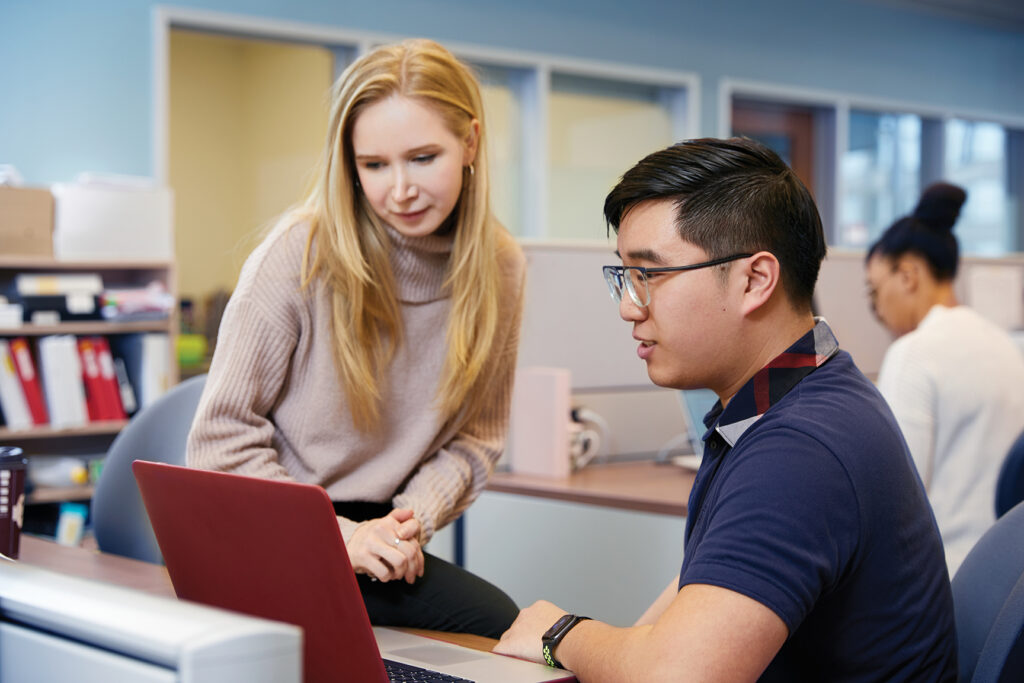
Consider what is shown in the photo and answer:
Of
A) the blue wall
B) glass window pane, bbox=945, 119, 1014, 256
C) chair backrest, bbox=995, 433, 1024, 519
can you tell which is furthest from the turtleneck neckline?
glass window pane, bbox=945, 119, 1014, 256

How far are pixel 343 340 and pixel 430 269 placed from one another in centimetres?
18

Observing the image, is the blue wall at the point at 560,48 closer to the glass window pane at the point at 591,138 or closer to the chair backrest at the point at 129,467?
the glass window pane at the point at 591,138

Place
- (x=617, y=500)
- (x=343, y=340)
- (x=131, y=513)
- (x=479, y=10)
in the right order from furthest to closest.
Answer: (x=479, y=10)
(x=617, y=500)
(x=131, y=513)
(x=343, y=340)

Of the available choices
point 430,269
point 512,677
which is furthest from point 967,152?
point 512,677

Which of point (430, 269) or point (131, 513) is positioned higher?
point (430, 269)

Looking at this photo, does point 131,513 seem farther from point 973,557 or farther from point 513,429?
point 973,557

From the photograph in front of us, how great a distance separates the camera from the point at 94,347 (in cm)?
367

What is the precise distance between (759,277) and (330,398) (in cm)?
63

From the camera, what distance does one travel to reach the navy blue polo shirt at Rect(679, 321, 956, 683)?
0.85m

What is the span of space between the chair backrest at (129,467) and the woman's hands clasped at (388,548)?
0.55 meters

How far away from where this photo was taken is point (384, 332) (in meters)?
1.45

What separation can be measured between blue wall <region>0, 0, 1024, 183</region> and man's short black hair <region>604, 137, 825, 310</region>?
380 cm

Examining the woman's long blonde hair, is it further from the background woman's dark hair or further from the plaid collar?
the background woman's dark hair

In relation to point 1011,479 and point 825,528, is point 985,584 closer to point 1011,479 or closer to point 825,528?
point 825,528
